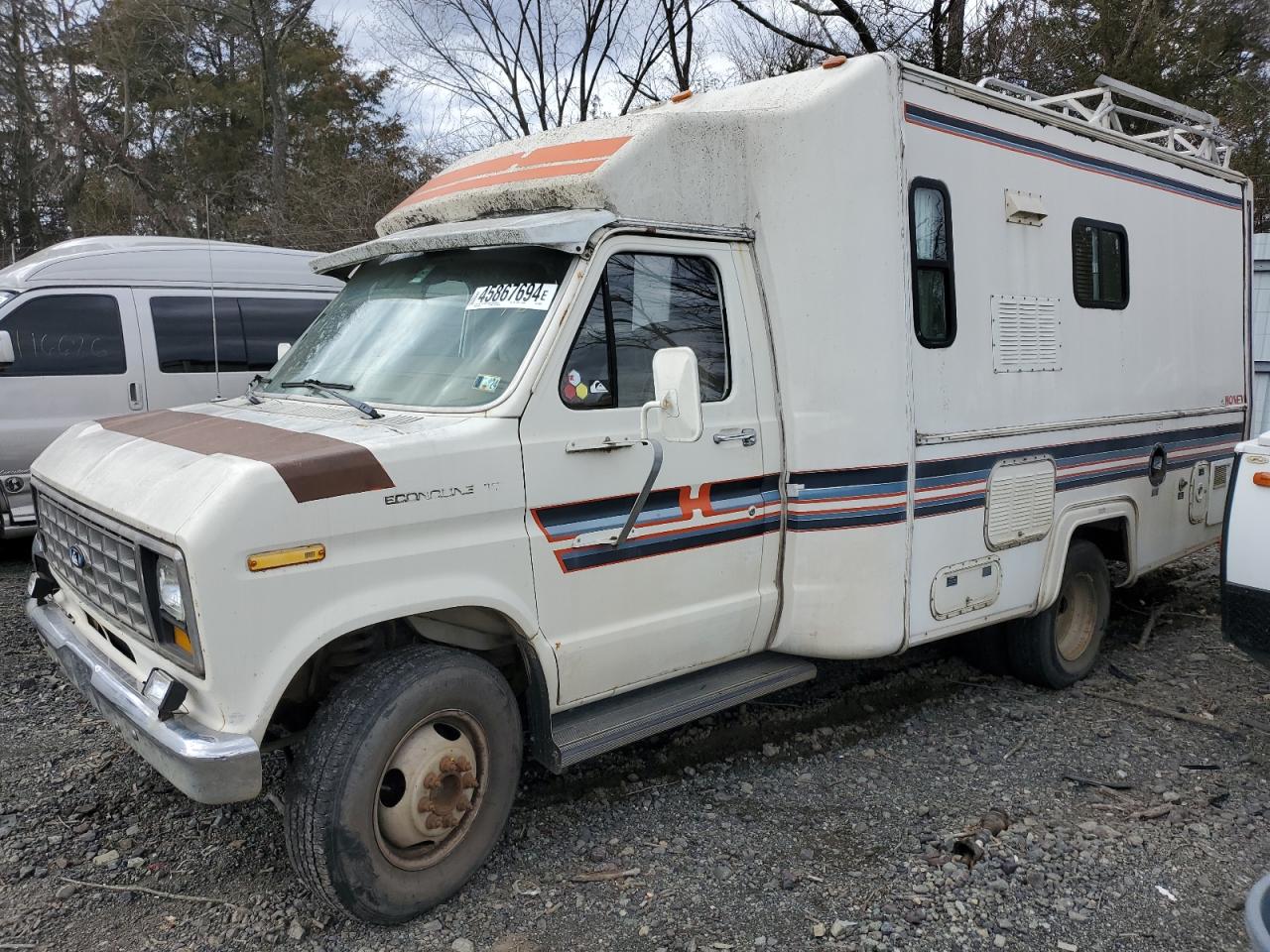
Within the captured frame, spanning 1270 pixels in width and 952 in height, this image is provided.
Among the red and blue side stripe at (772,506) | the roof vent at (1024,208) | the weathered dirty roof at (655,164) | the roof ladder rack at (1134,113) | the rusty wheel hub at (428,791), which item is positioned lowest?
the rusty wheel hub at (428,791)

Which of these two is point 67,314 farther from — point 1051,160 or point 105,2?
point 105,2

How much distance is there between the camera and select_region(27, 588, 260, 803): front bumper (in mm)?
2764

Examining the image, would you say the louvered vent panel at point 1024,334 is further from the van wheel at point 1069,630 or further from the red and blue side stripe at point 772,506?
the van wheel at point 1069,630

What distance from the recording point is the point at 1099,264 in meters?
5.22

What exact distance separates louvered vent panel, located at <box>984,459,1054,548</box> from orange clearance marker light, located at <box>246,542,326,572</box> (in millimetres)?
3062

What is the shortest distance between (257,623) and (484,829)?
45.5 inches

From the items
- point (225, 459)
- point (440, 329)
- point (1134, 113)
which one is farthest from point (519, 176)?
point (1134, 113)

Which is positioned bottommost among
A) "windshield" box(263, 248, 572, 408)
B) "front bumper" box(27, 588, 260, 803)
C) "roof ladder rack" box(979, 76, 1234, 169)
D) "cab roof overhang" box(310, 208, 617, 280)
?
"front bumper" box(27, 588, 260, 803)

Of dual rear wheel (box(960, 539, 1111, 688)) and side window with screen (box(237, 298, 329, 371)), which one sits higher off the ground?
side window with screen (box(237, 298, 329, 371))

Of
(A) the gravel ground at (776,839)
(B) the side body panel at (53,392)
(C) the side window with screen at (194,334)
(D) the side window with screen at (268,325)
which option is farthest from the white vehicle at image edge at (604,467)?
(D) the side window with screen at (268,325)

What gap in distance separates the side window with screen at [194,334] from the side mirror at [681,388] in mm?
5646

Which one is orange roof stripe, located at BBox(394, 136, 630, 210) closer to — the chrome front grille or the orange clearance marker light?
the orange clearance marker light

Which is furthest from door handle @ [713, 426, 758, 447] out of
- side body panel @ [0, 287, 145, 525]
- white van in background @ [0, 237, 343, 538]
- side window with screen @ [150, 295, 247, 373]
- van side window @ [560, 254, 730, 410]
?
side body panel @ [0, 287, 145, 525]

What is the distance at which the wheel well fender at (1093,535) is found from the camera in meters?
4.96
